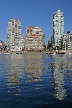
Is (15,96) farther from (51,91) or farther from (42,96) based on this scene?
(51,91)

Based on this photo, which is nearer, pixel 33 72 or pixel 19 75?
pixel 19 75

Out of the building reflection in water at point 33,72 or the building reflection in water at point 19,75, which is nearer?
the building reflection in water at point 19,75

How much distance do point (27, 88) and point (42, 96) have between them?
5306 mm

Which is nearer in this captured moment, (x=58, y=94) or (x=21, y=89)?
(x=58, y=94)

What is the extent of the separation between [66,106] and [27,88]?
392 inches

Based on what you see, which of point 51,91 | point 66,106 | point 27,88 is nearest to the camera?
point 66,106

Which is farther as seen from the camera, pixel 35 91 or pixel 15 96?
pixel 35 91

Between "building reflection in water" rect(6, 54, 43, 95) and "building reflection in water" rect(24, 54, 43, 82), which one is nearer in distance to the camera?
"building reflection in water" rect(6, 54, 43, 95)

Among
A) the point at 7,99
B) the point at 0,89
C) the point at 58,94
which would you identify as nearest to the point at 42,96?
the point at 58,94

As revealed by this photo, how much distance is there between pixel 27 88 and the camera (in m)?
31.0

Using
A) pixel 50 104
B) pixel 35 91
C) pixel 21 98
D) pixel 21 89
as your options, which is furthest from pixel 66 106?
pixel 21 89

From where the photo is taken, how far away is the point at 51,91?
28688mm

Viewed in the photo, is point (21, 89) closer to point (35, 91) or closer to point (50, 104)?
point (35, 91)

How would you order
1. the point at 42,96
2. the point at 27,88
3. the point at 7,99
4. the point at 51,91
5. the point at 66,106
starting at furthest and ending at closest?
the point at 27,88, the point at 51,91, the point at 42,96, the point at 7,99, the point at 66,106
